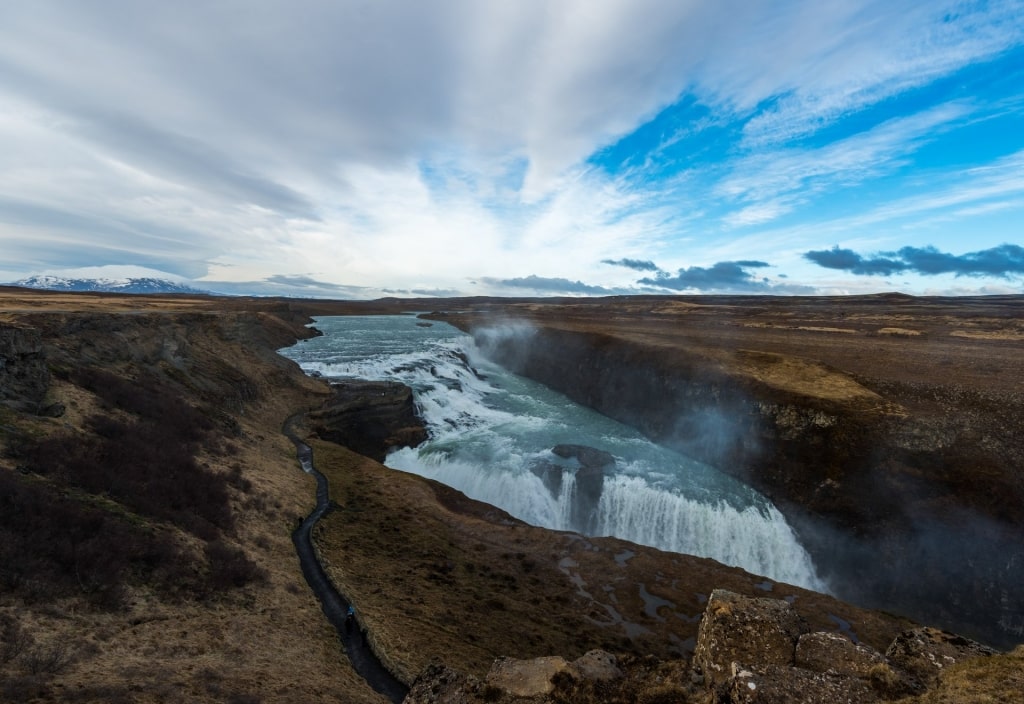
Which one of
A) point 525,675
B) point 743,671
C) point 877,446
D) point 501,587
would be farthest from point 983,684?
point 877,446

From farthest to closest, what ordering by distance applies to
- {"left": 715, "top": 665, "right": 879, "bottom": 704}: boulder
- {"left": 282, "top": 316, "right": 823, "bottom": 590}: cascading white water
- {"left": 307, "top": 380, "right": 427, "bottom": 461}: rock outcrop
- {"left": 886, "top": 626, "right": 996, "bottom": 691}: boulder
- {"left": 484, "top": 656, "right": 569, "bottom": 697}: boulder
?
{"left": 307, "top": 380, "right": 427, "bottom": 461}: rock outcrop
{"left": 282, "top": 316, "right": 823, "bottom": 590}: cascading white water
{"left": 484, "top": 656, "right": 569, "bottom": 697}: boulder
{"left": 886, "top": 626, "right": 996, "bottom": 691}: boulder
{"left": 715, "top": 665, "right": 879, "bottom": 704}: boulder

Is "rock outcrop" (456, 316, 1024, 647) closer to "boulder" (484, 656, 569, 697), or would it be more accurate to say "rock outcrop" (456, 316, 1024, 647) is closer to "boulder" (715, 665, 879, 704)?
"boulder" (715, 665, 879, 704)

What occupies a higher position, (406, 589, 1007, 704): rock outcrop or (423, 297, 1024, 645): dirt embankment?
(406, 589, 1007, 704): rock outcrop

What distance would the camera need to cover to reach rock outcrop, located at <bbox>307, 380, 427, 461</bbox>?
3944 centimetres

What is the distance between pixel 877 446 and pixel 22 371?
164 ft

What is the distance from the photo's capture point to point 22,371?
2102cm

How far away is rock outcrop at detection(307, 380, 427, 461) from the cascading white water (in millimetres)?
1535

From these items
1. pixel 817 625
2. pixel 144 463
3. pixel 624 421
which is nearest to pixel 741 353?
pixel 624 421

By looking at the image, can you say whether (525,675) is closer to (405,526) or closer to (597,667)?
(597,667)

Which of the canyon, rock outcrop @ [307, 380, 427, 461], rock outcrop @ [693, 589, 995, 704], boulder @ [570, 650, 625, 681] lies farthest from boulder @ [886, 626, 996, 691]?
→ rock outcrop @ [307, 380, 427, 461]

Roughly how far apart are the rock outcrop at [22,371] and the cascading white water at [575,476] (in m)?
22.3

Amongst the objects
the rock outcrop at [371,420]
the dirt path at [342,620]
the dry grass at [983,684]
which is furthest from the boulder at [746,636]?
the rock outcrop at [371,420]

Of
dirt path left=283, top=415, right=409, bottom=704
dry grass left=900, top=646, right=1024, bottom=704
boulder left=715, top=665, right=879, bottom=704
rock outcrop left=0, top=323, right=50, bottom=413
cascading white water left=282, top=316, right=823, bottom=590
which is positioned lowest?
cascading white water left=282, top=316, right=823, bottom=590

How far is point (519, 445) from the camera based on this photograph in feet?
129
